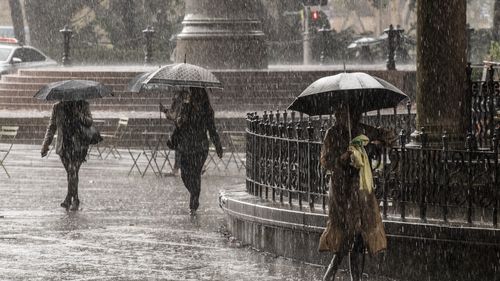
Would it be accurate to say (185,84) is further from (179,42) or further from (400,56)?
(400,56)

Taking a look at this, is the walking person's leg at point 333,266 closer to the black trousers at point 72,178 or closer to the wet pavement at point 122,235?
the wet pavement at point 122,235

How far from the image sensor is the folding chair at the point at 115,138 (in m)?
28.0

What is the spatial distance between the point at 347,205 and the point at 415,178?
1672mm

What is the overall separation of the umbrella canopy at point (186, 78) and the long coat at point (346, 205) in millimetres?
6716

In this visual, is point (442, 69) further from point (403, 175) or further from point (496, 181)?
point (496, 181)

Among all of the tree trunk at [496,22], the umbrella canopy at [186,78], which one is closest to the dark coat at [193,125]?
the umbrella canopy at [186,78]

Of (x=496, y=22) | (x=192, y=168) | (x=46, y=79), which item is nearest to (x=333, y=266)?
(x=192, y=168)

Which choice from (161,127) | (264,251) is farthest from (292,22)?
(264,251)

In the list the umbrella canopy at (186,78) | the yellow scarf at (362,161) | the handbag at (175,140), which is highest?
the umbrella canopy at (186,78)

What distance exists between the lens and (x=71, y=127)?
19875 millimetres

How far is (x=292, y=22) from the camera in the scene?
2320 inches

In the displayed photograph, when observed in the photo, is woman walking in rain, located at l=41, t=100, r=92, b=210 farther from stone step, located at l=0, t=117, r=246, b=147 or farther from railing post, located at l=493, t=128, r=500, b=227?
stone step, located at l=0, t=117, r=246, b=147

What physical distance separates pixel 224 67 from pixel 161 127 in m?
3.92

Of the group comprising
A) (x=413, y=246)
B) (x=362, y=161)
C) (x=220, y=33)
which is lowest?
(x=413, y=246)
